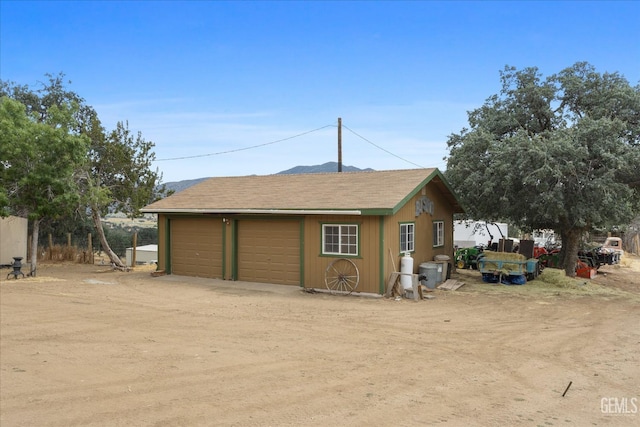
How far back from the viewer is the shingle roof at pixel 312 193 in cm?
1441

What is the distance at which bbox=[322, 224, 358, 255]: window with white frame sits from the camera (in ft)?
47.5

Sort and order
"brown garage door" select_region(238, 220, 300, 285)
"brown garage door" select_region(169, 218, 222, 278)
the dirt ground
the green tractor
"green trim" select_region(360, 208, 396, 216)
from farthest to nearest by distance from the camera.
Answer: the green tractor, "brown garage door" select_region(169, 218, 222, 278), "brown garage door" select_region(238, 220, 300, 285), "green trim" select_region(360, 208, 396, 216), the dirt ground

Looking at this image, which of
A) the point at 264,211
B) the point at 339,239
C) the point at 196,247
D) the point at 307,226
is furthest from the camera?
the point at 196,247

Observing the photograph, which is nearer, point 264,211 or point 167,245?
point 264,211

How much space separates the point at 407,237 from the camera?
1548cm

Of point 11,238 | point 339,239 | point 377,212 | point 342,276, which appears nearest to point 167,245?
point 339,239

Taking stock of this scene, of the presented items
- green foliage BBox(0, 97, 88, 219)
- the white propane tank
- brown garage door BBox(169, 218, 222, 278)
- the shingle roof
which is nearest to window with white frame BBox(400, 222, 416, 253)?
the white propane tank

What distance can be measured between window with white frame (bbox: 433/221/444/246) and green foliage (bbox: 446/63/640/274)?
1695mm

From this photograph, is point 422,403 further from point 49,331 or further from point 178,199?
point 178,199

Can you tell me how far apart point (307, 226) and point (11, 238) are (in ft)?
45.6

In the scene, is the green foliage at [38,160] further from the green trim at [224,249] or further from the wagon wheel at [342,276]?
the wagon wheel at [342,276]

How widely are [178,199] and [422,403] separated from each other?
14.7 meters

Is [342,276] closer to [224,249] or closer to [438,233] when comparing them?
[224,249]

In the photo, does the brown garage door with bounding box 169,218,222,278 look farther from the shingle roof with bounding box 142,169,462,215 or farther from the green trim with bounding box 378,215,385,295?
the green trim with bounding box 378,215,385,295
